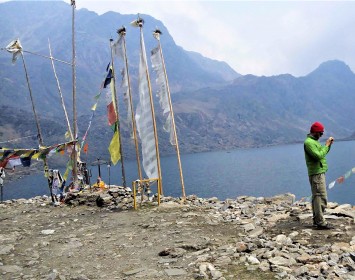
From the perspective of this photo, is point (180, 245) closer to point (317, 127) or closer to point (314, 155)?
point (314, 155)

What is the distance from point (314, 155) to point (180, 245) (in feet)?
14.2

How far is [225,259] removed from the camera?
806 centimetres

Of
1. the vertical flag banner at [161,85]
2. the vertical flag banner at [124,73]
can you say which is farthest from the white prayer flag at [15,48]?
the vertical flag banner at [161,85]

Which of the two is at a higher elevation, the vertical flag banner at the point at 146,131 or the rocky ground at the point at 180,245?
the vertical flag banner at the point at 146,131

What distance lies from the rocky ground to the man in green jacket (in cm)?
40

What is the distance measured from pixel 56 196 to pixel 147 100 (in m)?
9.25

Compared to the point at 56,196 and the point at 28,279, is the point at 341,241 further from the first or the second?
the point at 56,196

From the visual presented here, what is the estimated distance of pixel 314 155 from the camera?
31.3 feet

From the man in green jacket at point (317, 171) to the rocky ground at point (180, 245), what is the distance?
1.33 feet

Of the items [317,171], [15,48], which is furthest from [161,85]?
[15,48]

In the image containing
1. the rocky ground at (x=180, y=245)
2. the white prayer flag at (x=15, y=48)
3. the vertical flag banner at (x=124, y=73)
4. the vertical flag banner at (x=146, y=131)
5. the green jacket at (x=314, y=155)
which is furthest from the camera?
the white prayer flag at (x=15, y=48)

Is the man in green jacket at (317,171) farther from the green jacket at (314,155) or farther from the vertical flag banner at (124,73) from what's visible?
the vertical flag banner at (124,73)

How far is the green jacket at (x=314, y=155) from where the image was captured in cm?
955

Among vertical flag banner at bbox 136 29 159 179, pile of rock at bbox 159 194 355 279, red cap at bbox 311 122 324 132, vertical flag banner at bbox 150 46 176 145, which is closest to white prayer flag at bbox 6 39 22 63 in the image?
vertical flag banner at bbox 150 46 176 145
